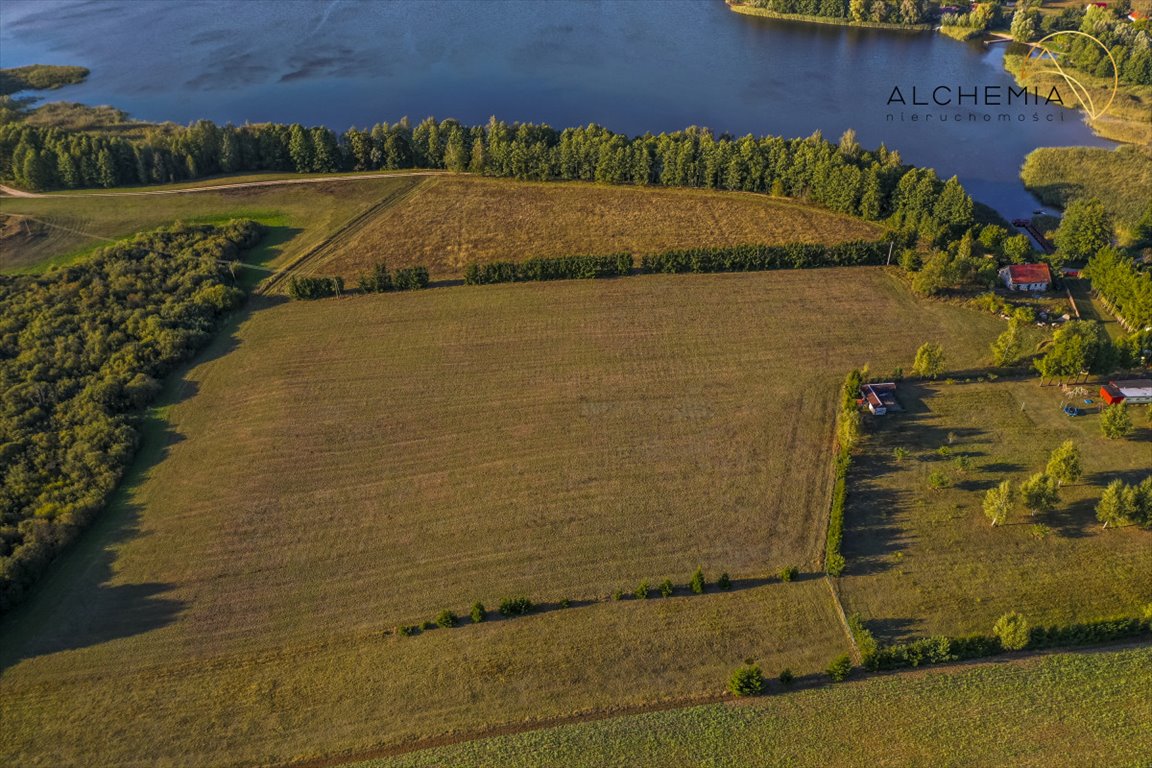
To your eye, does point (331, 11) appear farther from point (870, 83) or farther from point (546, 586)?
point (546, 586)

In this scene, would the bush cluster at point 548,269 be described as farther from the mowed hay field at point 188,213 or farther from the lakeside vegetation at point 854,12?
the lakeside vegetation at point 854,12

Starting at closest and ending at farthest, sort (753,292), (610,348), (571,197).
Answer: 1. (610,348)
2. (753,292)
3. (571,197)

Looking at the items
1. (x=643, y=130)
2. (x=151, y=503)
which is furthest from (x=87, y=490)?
(x=643, y=130)

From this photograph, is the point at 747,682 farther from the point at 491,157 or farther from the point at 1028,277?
the point at 491,157

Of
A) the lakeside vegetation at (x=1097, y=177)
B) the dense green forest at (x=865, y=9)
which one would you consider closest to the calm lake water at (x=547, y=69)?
the lakeside vegetation at (x=1097, y=177)

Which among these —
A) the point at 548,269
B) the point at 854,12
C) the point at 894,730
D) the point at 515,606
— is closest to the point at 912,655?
the point at 894,730
